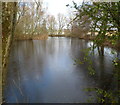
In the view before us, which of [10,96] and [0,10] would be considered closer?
[0,10]

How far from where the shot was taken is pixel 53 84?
2840mm

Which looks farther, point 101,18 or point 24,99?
point 24,99

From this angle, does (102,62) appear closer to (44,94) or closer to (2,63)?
(44,94)

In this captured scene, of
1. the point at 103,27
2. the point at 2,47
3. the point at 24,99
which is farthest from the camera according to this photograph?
the point at 24,99

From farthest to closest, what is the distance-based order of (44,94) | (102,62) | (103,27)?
1. (102,62)
2. (44,94)
3. (103,27)

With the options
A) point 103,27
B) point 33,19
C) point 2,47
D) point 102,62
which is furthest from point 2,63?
point 33,19

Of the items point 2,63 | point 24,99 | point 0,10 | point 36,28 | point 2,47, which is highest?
point 36,28

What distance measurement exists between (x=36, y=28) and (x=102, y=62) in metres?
12.2

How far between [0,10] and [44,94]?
5.73 feet

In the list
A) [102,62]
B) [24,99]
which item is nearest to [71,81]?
[24,99]

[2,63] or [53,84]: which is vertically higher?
[2,63]

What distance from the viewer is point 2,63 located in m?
1.29

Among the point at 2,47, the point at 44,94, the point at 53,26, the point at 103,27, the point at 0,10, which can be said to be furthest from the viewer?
the point at 53,26

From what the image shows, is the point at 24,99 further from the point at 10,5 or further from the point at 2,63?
the point at 10,5
